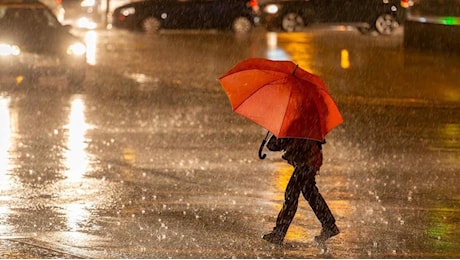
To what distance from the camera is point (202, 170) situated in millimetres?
12328

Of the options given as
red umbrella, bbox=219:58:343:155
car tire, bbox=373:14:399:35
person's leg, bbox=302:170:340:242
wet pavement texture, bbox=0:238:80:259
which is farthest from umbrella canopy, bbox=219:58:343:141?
car tire, bbox=373:14:399:35

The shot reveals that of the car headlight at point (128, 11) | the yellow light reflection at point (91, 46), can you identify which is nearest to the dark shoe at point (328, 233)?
the yellow light reflection at point (91, 46)

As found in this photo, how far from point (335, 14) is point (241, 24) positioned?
2.78 metres

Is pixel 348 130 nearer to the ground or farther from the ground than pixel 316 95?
nearer to the ground

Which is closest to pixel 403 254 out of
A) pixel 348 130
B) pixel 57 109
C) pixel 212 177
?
pixel 212 177

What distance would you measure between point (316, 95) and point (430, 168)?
14.2 feet

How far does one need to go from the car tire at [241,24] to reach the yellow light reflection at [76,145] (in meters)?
18.0

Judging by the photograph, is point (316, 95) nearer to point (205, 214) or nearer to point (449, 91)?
point (205, 214)

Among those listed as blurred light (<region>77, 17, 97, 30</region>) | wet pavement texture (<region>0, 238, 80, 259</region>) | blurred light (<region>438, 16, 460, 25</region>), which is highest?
blurred light (<region>438, 16, 460, 25</region>)

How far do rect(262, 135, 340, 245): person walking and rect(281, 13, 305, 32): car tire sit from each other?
87.4 feet

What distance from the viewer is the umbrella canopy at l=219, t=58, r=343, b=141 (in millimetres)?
8500

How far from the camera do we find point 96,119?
16312mm

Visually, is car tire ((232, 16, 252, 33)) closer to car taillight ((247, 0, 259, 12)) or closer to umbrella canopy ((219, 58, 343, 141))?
car taillight ((247, 0, 259, 12))

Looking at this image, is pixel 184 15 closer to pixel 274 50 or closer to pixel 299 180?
pixel 274 50
